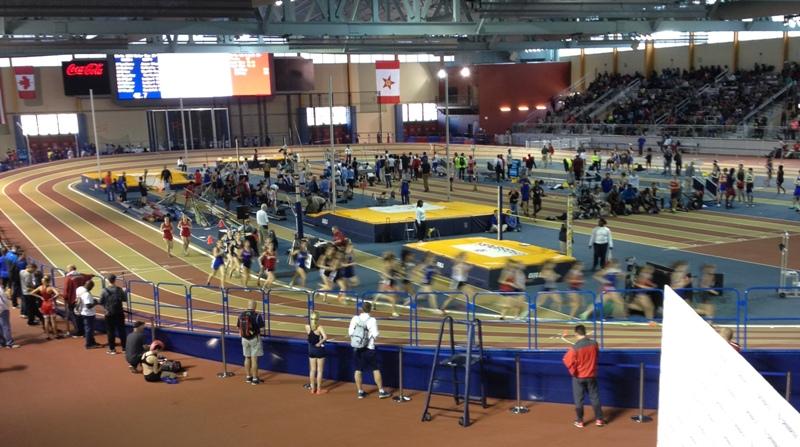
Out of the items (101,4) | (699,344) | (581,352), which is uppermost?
(101,4)

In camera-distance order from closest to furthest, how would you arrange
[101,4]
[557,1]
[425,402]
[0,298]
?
[425,402] → [0,298] → [101,4] → [557,1]

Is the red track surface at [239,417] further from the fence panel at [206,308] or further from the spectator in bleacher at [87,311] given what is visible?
the fence panel at [206,308]

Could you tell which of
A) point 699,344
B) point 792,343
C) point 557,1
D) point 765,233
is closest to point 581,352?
point 792,343

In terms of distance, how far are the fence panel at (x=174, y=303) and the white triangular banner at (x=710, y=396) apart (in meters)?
12.6

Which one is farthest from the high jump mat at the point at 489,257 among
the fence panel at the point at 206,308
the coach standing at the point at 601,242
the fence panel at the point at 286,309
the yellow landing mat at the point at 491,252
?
the fence panel at the point at 206,308

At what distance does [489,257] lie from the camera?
20031 millimetres

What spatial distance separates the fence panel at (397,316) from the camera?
14.1 meters

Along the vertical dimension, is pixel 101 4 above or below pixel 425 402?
above

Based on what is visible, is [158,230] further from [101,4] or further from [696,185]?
[696,185]

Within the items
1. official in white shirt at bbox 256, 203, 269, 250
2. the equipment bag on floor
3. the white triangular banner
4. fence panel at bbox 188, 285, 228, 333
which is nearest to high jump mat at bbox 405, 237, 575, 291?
official in white shirt at bbox 256, 203, 269, 250

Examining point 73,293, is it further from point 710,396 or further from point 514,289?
point 710,396

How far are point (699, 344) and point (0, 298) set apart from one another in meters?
14.6

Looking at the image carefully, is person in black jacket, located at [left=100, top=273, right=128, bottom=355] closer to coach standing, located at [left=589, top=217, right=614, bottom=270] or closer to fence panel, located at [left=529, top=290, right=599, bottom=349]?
fence panel, located at [left=529, top=290, right=599, bottom=349]

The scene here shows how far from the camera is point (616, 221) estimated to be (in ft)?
92.5
